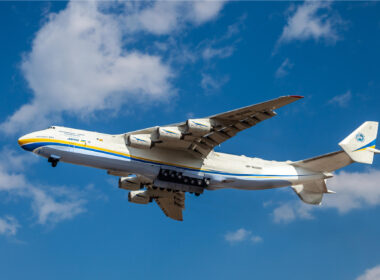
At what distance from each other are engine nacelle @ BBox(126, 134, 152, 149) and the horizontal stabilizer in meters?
8.63

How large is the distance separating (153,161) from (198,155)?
2175 millimetres

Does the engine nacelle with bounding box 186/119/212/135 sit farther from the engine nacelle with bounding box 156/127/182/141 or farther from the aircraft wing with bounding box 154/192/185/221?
the aircraft wing with bounding box 154/192/185/221

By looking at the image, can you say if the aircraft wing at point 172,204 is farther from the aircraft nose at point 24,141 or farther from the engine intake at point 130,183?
the aircraft nose at point 24,141

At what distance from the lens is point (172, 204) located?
33.6 meters

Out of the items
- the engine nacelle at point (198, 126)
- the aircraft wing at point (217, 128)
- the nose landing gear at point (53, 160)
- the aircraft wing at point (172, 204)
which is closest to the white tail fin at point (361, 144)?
the aircraft wing at point (217, 128)

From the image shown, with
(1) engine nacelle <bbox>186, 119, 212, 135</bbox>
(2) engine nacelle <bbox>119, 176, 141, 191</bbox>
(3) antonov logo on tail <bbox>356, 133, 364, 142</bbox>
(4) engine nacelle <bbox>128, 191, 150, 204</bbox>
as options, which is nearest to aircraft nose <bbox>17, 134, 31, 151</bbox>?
(2) engine nacelle <bbox>119, 176, 141, 191</bbox>

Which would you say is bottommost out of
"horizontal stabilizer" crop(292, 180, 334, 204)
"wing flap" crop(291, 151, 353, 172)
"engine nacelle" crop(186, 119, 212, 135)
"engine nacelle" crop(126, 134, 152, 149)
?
"horizontal stabilizer" crop(292, 180, 334, 204)

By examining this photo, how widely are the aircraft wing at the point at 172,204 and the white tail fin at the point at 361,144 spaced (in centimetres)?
954

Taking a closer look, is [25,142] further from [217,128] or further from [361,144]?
[361,144]

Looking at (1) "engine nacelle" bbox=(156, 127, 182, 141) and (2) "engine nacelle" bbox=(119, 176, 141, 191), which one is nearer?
(1) "engine nacelle" bbox=(156, 127, 182, 141)

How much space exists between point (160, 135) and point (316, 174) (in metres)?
8.57

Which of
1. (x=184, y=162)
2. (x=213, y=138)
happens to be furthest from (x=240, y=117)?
(x=184, y=162)

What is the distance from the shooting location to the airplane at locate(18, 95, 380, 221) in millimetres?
26047

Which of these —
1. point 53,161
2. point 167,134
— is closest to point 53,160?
point 53,161
